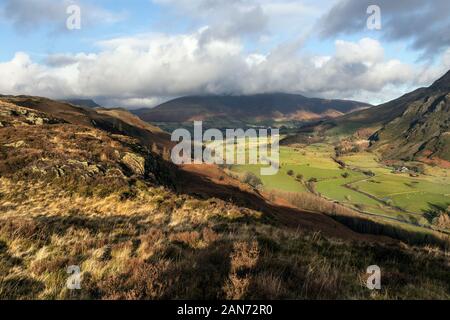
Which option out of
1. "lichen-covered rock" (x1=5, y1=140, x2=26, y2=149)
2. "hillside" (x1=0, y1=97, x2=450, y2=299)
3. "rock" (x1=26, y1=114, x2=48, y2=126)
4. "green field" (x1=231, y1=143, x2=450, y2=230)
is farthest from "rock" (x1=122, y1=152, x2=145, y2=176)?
Result: "green field" (x1=231, y1=143, x2=450, y2=230)

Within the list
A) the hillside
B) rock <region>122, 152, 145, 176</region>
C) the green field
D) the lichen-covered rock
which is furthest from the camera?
the green field

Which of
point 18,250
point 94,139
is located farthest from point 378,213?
point 18,250

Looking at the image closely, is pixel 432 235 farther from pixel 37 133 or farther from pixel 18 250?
pixel 18 250

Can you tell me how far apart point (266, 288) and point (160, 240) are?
6.00 meters

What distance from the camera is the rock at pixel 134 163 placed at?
3581 cm

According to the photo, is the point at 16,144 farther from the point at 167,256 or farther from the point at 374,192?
the point at 374,192

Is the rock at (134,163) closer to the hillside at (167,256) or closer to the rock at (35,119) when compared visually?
the hillside at (167,256)

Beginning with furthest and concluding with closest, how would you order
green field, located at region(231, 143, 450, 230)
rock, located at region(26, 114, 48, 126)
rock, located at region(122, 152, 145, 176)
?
1. green field, located at region(231, 143, 450, 230)
2. rock, located at region(26, 114, 48, 126)
3. rock, located at region(122, 152, 145, 176)

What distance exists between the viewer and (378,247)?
13672 mm

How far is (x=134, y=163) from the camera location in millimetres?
37031

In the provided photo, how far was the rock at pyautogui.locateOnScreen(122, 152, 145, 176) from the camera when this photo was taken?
3581cm

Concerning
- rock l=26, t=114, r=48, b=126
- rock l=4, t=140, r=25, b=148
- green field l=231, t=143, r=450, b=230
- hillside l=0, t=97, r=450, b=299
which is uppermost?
rock l=26, t=114, r=48, b=126

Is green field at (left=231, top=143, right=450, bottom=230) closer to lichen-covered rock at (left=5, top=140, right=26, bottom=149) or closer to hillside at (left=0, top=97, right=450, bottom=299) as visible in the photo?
lichen-covered rock at (left=5, top=140, right=26, bottom=149)

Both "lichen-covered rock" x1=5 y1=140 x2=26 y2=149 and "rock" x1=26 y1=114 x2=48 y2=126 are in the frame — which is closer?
"lichen-covered rock" x1=5 y1=140 x2=26 y2=149
